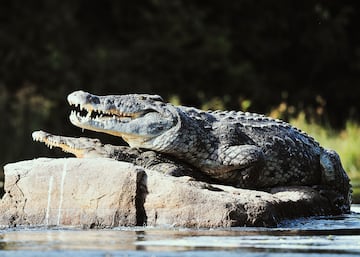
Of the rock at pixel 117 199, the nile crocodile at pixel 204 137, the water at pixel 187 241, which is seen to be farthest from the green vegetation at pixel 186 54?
the water at pixel 187 241

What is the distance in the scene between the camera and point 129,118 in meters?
10.2

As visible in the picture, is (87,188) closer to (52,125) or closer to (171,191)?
(171,191)

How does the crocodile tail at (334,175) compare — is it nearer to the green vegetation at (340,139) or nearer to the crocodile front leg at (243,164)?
the crocodile front leg at (243,164)

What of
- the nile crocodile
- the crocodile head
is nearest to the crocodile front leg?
the nile crocodile

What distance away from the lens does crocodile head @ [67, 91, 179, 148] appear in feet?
33.1

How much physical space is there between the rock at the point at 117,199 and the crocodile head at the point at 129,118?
784 mm

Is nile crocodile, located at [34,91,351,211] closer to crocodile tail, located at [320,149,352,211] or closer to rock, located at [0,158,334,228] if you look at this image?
crocodile tail, located at [320,149,352,211]

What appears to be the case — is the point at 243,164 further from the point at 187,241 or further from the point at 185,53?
the point at 185,53

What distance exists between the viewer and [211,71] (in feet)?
103

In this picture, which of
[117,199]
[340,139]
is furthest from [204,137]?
[340,139]

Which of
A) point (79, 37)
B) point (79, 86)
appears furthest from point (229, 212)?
point (79, 37)

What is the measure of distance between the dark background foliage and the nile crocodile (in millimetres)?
17007

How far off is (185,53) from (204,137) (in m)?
21.1

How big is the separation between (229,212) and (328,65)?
24743 millimetres
